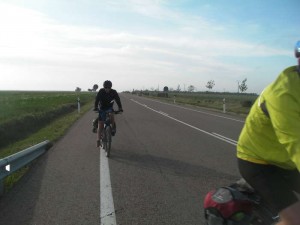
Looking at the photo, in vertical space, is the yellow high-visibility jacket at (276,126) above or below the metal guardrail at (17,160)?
above

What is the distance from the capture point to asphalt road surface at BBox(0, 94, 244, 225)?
5452 mm

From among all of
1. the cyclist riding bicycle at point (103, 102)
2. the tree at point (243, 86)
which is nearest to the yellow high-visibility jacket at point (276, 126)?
the cyclist riding bicycle at point (103, 102)

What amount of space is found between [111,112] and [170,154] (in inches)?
73.9

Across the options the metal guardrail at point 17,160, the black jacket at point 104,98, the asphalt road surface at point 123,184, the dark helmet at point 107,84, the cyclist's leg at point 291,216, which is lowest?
the asphalt road surface at point 123,184

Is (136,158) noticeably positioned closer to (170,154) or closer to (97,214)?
(170,154)

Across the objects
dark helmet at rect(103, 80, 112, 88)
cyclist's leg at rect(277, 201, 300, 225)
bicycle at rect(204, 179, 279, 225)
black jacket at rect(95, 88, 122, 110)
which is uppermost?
dark helmet at rect(103, 80, 112, 88)

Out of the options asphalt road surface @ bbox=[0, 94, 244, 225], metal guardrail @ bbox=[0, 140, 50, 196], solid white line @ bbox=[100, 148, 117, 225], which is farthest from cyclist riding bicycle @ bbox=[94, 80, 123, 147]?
solid white line @ bbox=[100, 148, 117, 225]

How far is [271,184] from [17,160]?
570 cm

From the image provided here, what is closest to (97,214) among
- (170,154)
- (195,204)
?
(195,204)

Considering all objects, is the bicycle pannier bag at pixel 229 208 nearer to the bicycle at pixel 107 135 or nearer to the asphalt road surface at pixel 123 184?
the asphalt road surface at pixel 123 184

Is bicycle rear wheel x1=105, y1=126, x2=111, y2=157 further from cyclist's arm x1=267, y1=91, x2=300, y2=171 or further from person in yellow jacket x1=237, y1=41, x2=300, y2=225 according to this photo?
cyclist's arm x1=267, y1=91, x2=300, y2=171

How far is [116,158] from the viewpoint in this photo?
9852mm

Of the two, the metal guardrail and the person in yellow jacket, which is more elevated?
the person in yellow jacket

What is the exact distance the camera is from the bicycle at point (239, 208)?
2.82 m
